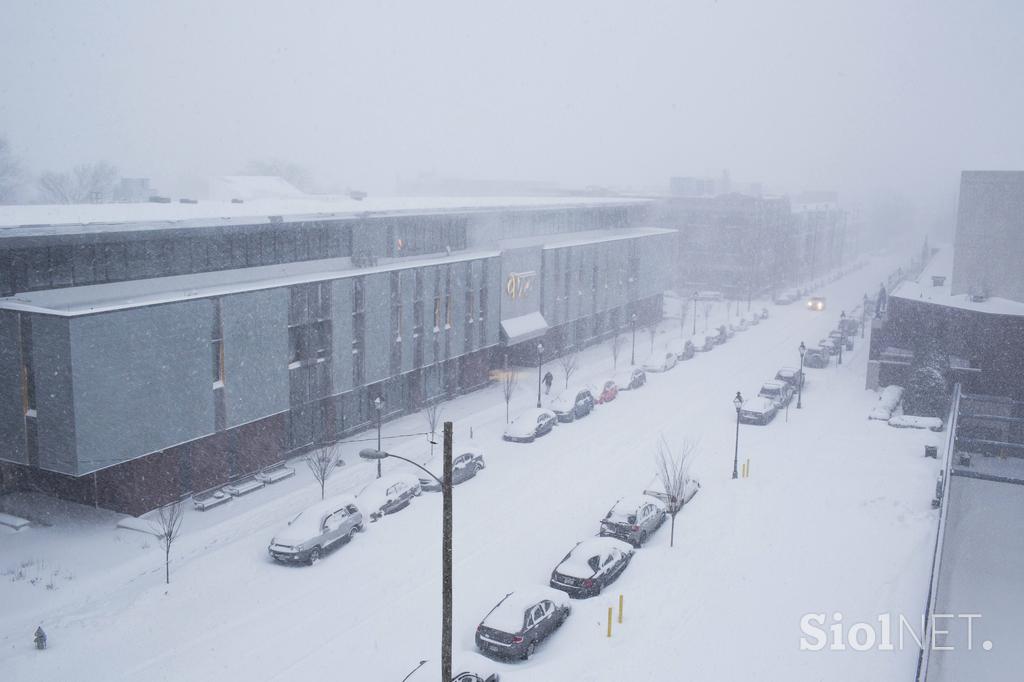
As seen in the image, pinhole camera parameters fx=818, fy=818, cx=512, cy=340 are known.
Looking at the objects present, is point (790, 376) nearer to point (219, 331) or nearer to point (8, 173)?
point (219, 331)

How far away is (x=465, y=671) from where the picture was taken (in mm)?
16141

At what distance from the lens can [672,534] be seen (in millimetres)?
24500

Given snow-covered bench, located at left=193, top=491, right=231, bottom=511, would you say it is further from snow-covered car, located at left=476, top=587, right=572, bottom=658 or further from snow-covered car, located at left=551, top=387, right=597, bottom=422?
snow-covered car, located at left=551, top=387, right=597, bottom=422

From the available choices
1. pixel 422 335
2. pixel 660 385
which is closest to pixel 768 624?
pixel 422 335

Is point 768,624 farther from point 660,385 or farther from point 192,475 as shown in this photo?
point 660,385

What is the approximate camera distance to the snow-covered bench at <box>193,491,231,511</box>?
2689cm

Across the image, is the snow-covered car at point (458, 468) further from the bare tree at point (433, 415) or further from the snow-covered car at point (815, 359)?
the snow-covered car at point (815, 359)

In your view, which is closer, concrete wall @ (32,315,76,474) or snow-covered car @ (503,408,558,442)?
concrete wall @ (32,315,76,474)

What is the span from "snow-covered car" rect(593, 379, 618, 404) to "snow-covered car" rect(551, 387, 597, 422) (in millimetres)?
814

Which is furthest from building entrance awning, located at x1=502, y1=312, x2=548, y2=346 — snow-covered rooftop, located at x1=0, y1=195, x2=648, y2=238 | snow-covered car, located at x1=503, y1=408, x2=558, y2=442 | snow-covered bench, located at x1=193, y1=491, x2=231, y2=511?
snow-covered bench, located at x1=193, y1=491, x2=231, y2=511

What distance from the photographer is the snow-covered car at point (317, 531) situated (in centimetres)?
2317

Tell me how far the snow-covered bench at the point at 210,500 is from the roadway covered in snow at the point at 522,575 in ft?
1.27

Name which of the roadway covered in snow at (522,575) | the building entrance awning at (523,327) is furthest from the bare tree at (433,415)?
the building entrance awning at (523,327)

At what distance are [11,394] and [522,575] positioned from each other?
1618cm
